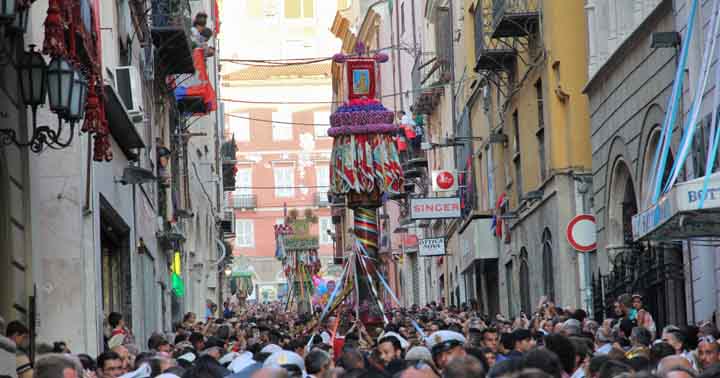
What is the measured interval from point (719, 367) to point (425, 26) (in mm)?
46228

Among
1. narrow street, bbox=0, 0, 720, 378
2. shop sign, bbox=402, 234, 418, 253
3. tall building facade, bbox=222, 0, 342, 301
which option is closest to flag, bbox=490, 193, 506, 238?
narrow street, bbox=0, 0, 720, 378

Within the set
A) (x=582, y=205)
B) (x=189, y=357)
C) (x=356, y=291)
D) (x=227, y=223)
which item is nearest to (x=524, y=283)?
(x=582, y=205)

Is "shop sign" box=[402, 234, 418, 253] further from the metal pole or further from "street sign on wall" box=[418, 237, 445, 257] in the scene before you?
the metal pole

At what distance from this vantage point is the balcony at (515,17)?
96.1 ft

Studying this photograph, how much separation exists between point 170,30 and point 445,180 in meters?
12.9

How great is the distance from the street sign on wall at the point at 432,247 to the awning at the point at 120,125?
18707 millimetres

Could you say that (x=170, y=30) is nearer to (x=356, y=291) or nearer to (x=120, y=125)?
(x=120, y=125)

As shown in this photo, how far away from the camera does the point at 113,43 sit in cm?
2456

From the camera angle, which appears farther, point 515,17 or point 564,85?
point 515,17

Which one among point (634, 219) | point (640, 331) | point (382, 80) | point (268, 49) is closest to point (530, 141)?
point (634, 219)

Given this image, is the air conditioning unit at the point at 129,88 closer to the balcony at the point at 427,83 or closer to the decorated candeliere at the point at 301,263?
the balcony at the point at 427,83

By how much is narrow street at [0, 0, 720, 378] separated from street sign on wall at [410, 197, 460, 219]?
81 millimetres

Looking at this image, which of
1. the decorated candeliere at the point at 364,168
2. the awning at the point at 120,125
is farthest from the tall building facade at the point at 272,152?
the decorated candeliere at the point at 364,168

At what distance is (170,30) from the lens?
32.6m
